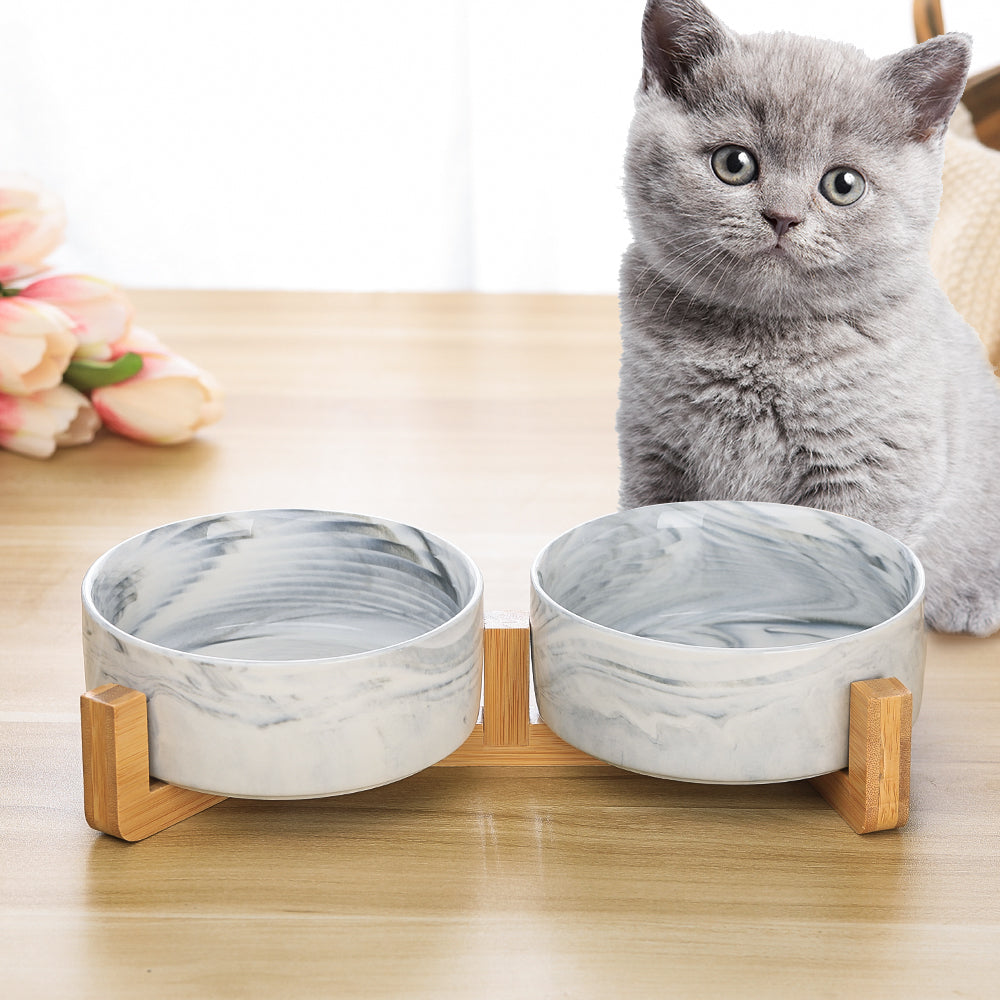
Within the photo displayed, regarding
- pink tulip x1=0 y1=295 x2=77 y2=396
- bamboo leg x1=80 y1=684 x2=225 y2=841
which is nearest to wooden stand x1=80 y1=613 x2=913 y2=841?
bamboo leg x1=80 y1=684 x2=225 y2=841

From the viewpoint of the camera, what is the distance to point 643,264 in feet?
2.23

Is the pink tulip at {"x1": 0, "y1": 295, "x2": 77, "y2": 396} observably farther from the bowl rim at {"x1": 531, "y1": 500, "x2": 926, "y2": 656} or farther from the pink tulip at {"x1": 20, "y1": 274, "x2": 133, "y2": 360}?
the bowl rim at {"x1": 531, "y1": 500, "x2": 926, "y2": 656}

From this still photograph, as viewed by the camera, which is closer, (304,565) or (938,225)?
(304,565)

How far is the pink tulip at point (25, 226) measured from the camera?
93 cm

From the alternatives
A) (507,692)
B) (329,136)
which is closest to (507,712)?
(507,692)

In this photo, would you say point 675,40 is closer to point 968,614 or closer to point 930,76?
point 930,76

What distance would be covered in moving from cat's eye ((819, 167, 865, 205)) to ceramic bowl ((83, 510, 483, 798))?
0.25m

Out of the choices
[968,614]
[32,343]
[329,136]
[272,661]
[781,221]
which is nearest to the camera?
[272,661]

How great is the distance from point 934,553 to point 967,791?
6.7 inches

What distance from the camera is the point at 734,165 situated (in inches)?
24.0

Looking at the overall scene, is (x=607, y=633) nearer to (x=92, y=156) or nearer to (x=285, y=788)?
(x=285, y=788)

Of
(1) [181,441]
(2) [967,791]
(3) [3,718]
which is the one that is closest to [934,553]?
(2) [967,791]

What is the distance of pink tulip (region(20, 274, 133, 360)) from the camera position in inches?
37.3

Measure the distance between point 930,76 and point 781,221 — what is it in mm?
106
